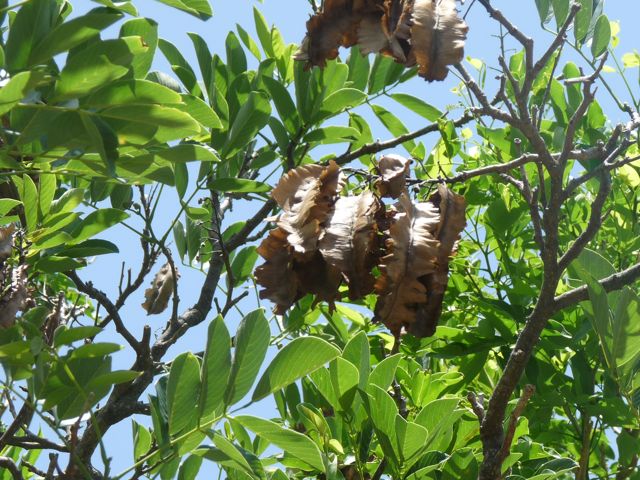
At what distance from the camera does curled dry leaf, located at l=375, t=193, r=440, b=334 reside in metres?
1.37

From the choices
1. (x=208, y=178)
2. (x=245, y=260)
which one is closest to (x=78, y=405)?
(x=208, y=178)

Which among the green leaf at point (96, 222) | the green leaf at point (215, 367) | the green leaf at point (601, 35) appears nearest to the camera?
the green leaf at point (215, 367)

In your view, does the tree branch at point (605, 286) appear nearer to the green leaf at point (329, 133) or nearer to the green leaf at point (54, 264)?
the green leaf at point (329, 133)

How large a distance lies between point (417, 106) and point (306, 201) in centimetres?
85

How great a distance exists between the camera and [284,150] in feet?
6.83

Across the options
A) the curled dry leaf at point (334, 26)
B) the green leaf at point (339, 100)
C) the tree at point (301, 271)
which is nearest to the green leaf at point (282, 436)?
the tree at point (301, 271)

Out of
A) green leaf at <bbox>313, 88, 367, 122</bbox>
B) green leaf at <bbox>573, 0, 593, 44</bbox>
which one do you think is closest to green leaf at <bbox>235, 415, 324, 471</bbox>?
green leaf at <bbox>313, 88, 367, 122</bbox>

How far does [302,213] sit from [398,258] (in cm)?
15

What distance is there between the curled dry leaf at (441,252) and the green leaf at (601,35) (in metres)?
0.73

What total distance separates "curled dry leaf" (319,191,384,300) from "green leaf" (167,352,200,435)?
→ 23 cm

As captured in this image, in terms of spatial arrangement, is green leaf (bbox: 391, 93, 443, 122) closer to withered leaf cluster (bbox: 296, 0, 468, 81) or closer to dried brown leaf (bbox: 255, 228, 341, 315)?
withered leaf cluster (bbox: 296, 0, 468, 81)

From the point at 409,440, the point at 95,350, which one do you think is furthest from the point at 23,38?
the point at 409,440

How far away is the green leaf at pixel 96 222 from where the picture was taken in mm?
1714

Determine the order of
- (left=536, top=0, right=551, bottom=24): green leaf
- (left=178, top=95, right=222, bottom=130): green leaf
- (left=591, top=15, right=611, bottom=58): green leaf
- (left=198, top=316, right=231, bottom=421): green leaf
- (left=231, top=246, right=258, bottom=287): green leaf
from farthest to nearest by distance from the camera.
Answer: (left=231, top=246, right=258, bottom=287): green leaf
(left=591, top=15, right=611, bottom=58): green leaf
(left=536, top=0, right=551, bottom=24): green leaf
(left=178, top=95, right=222, bottom=130): green leaf
(left=198, top=316, right=231, bottom=421): green leaf
